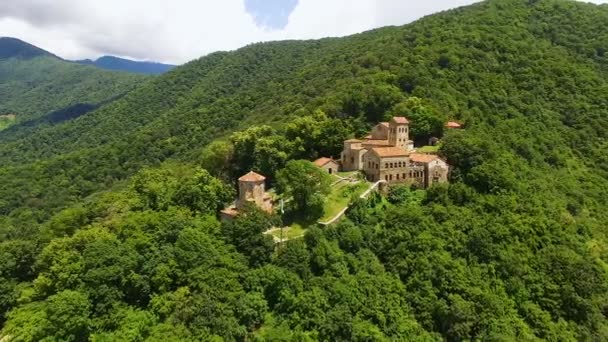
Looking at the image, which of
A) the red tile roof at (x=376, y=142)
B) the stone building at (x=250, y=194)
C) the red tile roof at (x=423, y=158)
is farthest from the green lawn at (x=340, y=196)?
the red tile roof at (x=376, y=142)

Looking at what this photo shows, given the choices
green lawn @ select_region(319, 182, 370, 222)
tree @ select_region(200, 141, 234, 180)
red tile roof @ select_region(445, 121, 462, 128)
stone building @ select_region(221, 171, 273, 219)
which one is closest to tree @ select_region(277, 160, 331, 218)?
green lawn @ select_region(319, 182, 370, 222)

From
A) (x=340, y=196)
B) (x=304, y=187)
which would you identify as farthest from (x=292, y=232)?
(x=340, y=196)

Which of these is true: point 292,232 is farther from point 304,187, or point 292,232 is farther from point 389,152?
point 389,152

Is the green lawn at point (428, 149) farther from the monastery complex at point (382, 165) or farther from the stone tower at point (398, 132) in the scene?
the stone tower at point (398, 132)

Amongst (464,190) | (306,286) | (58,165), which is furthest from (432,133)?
(58,165)

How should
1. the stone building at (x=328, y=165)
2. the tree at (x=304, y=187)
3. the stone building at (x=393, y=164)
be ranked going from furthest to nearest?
the stone building at (x=328, y=165) → the stone building at (x=393, y=164) → the tree at (x=304, y=187)

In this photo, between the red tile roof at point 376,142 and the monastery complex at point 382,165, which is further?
the red tile roof at point 376,142
